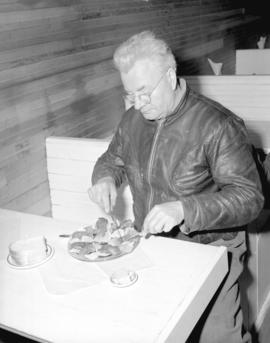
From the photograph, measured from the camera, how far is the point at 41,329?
1229 mm

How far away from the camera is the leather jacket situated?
1.55m

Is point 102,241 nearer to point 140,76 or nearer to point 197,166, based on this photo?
point 197,166

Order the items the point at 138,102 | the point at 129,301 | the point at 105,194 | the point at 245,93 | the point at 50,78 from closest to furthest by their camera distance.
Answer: the point at 129,301 < the point at 138,102 < the point at 105,194 < the point at 50,78 < the point at 245,93

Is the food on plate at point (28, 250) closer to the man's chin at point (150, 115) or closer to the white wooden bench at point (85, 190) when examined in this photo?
the man's chin at point (150, 115)

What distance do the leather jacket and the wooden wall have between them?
0.72 m

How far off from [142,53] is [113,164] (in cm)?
58

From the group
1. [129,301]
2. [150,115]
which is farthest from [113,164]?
[129,301]

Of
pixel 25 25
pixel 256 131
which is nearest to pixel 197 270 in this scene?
pixel 25 25

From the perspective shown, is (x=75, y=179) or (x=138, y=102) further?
(x=75, y=179)

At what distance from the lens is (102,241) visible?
1.63 meters

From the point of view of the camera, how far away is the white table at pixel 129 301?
120cm

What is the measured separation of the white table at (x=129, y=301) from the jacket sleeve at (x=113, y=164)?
429mm

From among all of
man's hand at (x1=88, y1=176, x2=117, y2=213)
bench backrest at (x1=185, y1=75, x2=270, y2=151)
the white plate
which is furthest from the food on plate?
bench backrest at (x1=185, y1=75, x2=270, y2=151)

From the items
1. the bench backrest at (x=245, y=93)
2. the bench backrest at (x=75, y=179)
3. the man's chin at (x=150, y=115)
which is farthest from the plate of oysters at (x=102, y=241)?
the bench backrest at (x=245, y=93)
